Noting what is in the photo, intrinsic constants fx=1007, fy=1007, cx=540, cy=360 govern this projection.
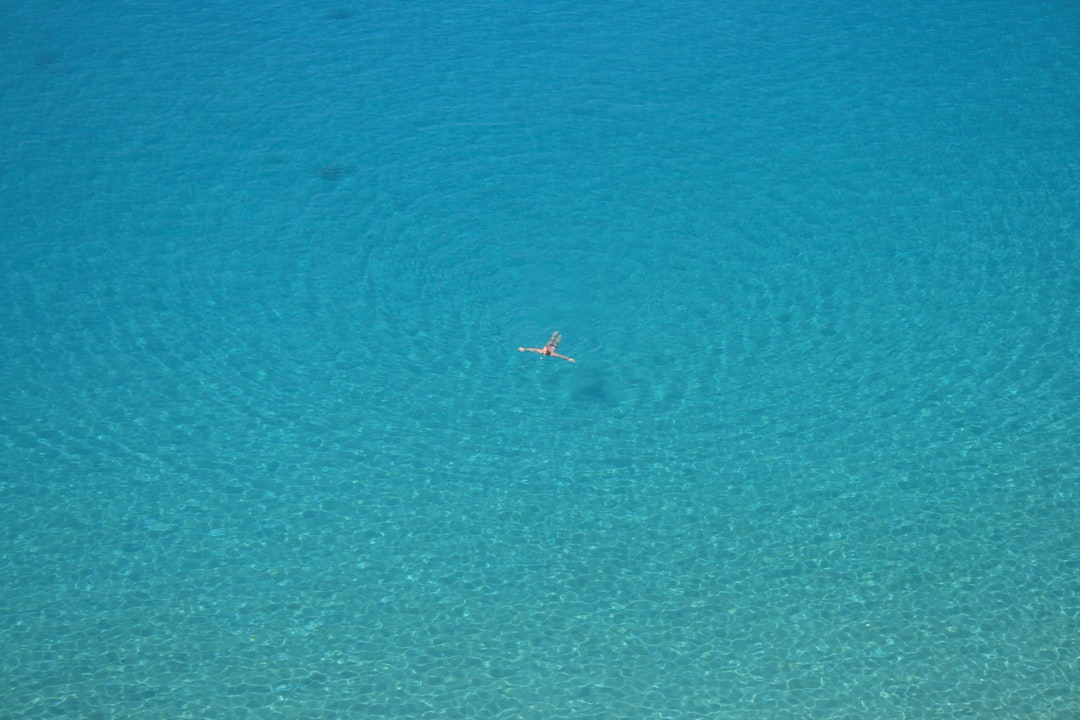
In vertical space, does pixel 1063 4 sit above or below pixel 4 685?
above

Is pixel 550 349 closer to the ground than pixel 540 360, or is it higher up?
higher up

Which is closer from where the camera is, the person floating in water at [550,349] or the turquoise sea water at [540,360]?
the turquoise sea water at [540,360]

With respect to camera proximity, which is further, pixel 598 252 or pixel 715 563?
pixel 598 252

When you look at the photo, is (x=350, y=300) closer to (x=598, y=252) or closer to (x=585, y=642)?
(x=598, y=252)

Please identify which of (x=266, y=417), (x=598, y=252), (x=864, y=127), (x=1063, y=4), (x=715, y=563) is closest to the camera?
(x=715, y=563)

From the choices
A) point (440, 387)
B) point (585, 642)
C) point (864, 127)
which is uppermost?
point (864, 127)

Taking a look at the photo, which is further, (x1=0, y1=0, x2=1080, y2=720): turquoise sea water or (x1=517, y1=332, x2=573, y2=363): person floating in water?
(x1=517, y1=332, x2=573, y2=363): person floating in water

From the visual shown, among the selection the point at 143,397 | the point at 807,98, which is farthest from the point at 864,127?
the point at 143,397

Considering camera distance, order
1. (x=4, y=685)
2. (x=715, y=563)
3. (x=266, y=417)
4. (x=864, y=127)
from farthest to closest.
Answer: (x=864, y=127), (x=266, y=417), (x=715, y=563), (x=4, y=685)
